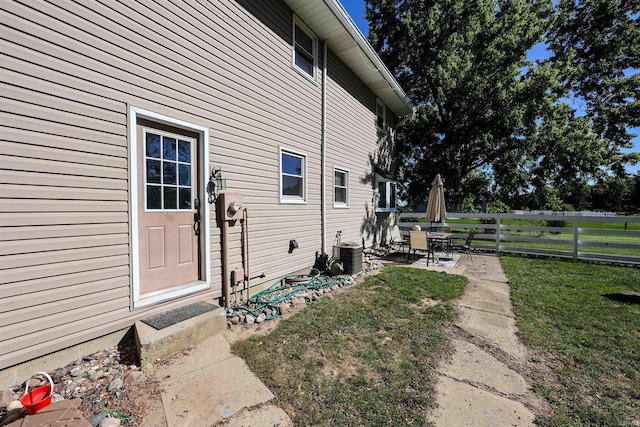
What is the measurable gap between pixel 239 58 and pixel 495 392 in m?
5.32

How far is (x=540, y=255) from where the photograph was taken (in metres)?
8.42

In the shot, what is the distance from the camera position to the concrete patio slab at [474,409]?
78.7 inches

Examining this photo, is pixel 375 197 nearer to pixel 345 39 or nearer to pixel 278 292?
pixel 345 39

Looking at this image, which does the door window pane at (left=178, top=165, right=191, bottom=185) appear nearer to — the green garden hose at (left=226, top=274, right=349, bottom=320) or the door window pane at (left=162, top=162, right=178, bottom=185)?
the door window pane at (left=162, top=162, right=178, bottom=185)

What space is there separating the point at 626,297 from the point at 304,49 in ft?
25.1

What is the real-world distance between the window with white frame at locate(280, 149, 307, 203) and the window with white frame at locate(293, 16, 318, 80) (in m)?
1.86

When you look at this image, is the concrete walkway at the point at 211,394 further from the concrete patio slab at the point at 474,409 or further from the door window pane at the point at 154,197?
the door window pane at the point at 154,197

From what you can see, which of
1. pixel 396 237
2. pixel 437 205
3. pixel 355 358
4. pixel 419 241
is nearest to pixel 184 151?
pixel 355 358

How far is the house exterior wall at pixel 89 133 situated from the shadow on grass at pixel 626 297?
6364 millimetres

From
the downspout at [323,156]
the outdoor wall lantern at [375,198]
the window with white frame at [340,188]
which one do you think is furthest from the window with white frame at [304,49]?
the outdoor wall lantern at [375,198]

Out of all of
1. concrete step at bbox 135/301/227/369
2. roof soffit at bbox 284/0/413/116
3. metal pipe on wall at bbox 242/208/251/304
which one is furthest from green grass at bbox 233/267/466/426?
roof soffit at bbox 284/0/413/116

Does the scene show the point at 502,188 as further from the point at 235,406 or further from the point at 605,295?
the point at 235,406

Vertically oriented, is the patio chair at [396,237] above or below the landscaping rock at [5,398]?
above

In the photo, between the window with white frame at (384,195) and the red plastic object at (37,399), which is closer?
the red plastic object at (37,399)
